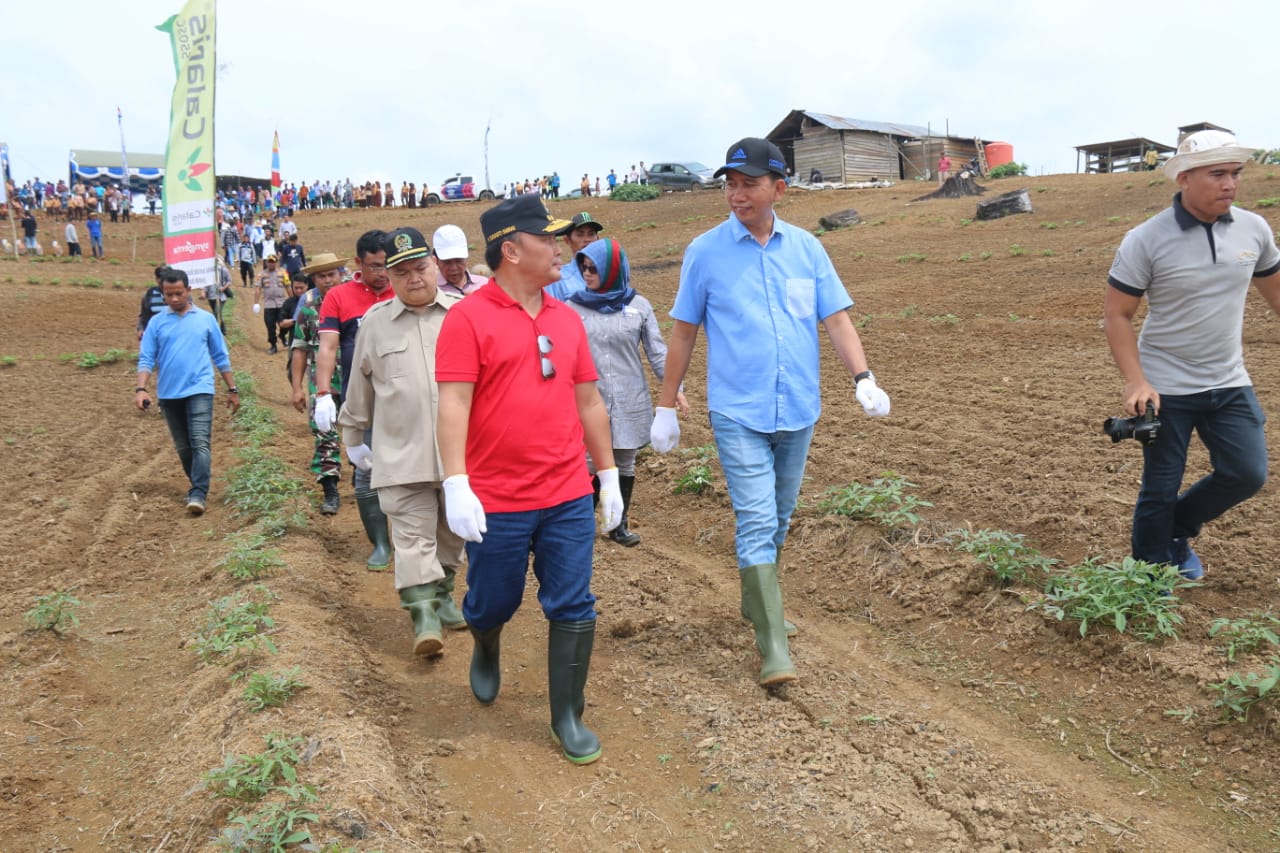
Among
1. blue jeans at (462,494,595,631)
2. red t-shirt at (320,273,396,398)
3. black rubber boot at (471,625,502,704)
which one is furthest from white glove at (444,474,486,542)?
red t-shirt at (320,273,396,398)

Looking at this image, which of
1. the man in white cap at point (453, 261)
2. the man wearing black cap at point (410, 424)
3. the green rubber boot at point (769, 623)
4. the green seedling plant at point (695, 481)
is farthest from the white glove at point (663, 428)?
the green seedling plant at point (695, 481)

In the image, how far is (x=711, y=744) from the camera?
12.2 ft

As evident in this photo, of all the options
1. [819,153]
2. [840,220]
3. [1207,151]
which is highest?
[819,153]

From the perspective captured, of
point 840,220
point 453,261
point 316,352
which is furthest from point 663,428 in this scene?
point 840,220

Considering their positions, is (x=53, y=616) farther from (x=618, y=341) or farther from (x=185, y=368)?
(x=618, y=341)

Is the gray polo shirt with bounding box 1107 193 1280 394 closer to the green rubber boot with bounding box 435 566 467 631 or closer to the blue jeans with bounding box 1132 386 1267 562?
the blue jeans with bounding box 1132 386 1267 562

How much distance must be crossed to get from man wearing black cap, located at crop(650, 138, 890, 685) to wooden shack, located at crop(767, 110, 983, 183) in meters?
35.6

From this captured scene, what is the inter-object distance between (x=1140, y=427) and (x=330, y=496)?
574 centimetres

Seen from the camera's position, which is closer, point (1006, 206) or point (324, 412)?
point (324, 412)

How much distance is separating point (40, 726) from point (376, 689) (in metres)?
1.39

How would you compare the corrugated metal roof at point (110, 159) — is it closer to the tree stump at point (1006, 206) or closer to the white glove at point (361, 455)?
the tree stump at point (1006, 206)

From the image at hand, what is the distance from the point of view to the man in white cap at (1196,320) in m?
4.02

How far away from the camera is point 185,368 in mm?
7516

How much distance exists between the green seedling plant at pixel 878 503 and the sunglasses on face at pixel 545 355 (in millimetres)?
2802
